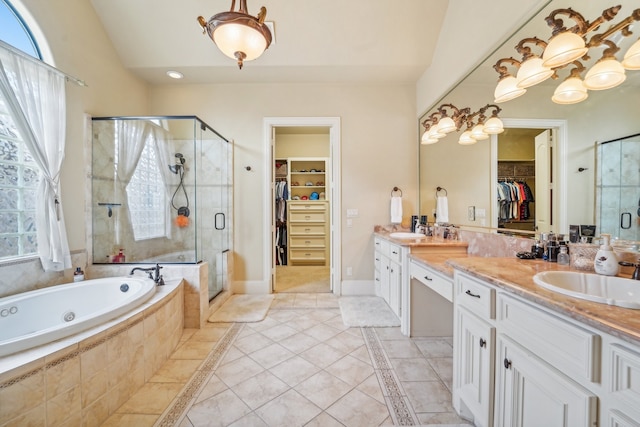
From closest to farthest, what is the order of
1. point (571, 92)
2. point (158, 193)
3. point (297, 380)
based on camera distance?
1. point (571, 92)
2. point (297, 380)
3. point (158, 193)

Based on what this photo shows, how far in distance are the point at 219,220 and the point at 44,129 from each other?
1.76 metres

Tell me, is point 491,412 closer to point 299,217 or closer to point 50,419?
point 50,419

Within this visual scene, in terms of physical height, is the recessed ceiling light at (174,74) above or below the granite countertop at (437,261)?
above

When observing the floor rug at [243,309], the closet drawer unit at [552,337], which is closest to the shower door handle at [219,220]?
the floor rug at [243,309]

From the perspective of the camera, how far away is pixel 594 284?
3.67ft

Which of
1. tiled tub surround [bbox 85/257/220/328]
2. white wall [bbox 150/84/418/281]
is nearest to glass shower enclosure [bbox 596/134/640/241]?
white wall [bbox 150/84/418/281]

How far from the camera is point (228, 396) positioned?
1570 millimetres

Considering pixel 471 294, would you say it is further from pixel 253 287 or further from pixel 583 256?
pixel 253 287

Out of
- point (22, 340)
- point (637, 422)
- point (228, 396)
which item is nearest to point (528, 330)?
point (637, 422)

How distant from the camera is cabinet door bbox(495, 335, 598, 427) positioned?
767mm

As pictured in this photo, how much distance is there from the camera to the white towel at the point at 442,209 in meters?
2.76

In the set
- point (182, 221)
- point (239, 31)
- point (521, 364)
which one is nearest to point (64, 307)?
point (182, 221)

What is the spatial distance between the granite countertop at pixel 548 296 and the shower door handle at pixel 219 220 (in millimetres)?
2766

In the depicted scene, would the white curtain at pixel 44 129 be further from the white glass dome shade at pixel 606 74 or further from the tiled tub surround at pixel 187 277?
the white glass dome shade at pixel 606 74
